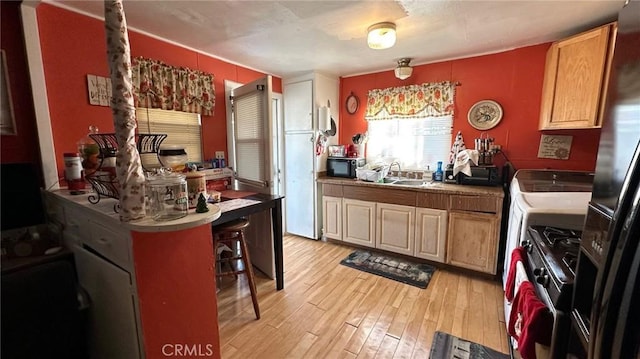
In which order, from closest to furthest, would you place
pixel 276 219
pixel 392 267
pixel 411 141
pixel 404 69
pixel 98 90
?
pixel 98 90, pixel 276 219, pixel 392 267, pixel 404 69, pixel 411 141

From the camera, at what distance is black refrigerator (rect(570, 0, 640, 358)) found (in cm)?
54

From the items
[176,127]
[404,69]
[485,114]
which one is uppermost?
[404,69]

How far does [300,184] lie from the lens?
12.2ft

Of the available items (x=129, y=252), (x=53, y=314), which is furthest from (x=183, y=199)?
(x=53, y=314)

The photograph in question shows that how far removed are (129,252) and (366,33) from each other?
2.22m

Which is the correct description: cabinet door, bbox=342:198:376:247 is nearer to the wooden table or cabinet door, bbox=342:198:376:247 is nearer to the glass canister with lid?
the wooden table

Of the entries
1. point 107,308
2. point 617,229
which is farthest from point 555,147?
point 107,308

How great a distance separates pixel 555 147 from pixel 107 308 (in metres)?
3.70

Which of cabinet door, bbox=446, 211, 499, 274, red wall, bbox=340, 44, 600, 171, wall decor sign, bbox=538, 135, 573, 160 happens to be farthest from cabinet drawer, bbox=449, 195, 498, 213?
wall decor sign, bbox=538, 135, 573, 160

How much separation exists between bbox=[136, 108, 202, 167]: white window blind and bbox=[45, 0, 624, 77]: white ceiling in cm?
65

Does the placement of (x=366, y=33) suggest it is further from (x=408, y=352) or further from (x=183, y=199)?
(x=408, y=352)

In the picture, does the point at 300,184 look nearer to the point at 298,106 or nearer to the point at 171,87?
the point at 298,106

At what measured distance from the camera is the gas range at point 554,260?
957 mm

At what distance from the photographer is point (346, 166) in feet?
11.4
